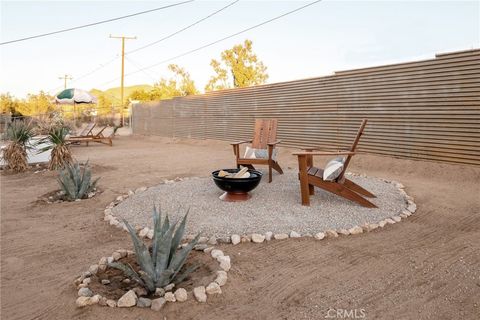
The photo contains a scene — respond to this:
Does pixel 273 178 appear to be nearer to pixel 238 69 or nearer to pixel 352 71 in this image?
pixel 352 71

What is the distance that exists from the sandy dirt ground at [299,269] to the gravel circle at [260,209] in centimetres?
27

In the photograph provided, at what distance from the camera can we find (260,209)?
12.9 feet

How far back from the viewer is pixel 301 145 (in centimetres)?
904

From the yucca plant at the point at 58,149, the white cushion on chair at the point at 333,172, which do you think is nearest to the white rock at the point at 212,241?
the white cushion on chair at the point at 333,172

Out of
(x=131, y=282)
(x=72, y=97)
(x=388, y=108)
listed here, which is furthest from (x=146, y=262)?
(x=72, y=97)

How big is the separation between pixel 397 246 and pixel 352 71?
5.57 meters

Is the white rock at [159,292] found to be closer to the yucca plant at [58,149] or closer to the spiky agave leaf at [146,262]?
the spiky agave leaf at [146,262]

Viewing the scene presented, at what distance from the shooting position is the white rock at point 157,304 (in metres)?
2.04

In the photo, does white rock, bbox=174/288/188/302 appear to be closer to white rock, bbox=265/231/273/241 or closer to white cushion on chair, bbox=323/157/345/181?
white rock, bbox=265/231/273/241

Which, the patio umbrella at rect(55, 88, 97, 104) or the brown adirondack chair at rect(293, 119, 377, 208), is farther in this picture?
the patio umbrella at rect(55, 88, 97, 104)

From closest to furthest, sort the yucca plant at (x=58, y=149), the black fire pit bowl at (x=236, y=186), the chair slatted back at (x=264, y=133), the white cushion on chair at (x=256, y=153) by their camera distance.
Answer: the black fire pit bowl at (x=236, y=186), the white cushion on chair at (x=256, y=153), the chair slatted back at (x=264, y=133), the yucca plant at (x=58, y=149)

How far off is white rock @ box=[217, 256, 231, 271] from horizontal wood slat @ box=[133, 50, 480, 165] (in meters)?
5.10

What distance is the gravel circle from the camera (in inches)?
135

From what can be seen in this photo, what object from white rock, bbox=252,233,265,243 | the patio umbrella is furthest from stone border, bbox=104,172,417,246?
the patio umbrella
